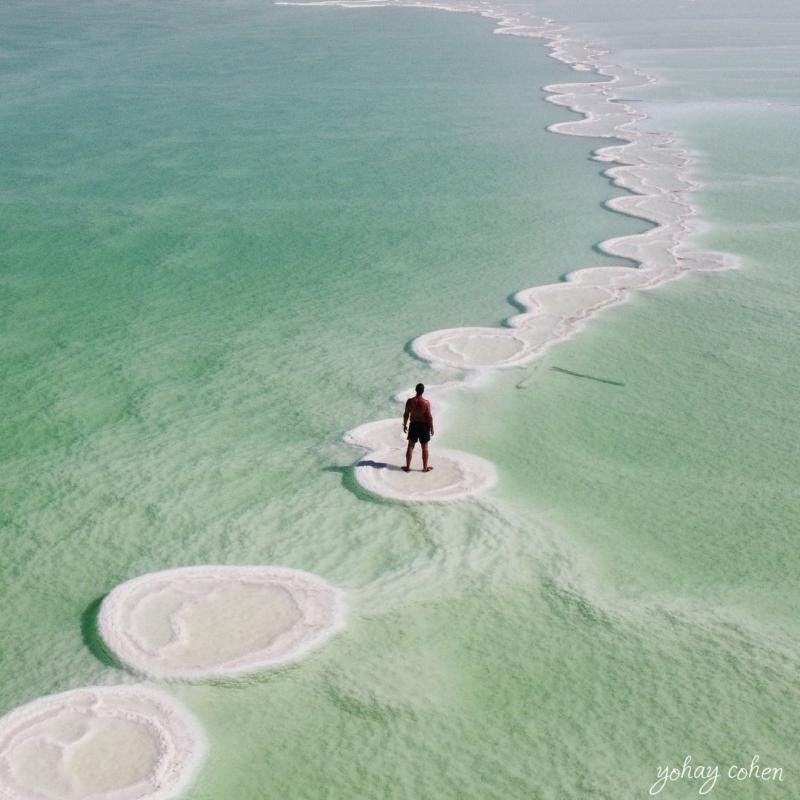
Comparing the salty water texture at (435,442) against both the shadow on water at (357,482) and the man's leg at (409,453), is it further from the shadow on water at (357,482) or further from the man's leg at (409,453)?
the man's leg at (409,453)

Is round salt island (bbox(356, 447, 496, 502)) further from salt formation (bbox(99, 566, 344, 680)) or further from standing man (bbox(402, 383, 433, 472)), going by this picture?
salt formation (bbox(99, 566, 344, 680))

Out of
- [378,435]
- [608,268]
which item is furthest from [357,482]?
[608,268]

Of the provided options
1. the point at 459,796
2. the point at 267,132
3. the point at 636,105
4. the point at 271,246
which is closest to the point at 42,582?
the point at 459,796

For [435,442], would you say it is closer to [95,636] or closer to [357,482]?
[357,482]

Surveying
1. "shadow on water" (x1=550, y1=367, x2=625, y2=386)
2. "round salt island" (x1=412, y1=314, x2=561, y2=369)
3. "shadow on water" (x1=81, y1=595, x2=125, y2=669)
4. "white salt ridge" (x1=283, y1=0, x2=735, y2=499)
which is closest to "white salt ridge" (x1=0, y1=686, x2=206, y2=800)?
"shadow on water" (x1=81, y1=595, x2=125, y2=669)

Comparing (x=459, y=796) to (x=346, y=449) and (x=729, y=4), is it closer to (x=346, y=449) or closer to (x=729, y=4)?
(x=346, y=449)

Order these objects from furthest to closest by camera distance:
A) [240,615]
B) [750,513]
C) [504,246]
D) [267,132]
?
[267,132], [504,246], [750,513], [240,615]
